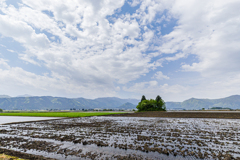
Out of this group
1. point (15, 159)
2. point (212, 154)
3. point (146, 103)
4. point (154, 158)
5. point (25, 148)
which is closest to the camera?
point (15, 159)

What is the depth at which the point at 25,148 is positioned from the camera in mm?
14719

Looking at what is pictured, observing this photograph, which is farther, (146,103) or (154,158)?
(146,103)

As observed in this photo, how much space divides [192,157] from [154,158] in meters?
3.68

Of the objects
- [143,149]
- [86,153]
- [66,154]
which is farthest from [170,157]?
[66,154]

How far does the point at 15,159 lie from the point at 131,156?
33.4 feet

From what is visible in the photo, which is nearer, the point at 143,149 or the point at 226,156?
the point at 226,156

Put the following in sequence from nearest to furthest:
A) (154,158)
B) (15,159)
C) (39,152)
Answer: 1. (15,159)
2. (154,158)
3. (39,152)

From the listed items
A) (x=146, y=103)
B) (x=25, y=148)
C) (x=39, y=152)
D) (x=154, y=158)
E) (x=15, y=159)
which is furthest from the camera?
(x=146, y=103)

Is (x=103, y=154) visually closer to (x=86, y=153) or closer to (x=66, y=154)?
(x=86, y=153)

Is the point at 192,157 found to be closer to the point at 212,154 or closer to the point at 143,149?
the point at 212,154

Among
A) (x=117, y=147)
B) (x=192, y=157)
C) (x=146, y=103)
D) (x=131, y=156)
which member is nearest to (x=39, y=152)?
(x=117, y=147)

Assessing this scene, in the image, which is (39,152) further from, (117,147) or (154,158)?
(154,158)

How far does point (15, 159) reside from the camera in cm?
1078

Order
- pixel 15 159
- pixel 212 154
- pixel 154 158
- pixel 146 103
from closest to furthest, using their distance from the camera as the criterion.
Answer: pixel 15 159 < pixel 154 158 < pixel 212 154 < pixel 146 103
